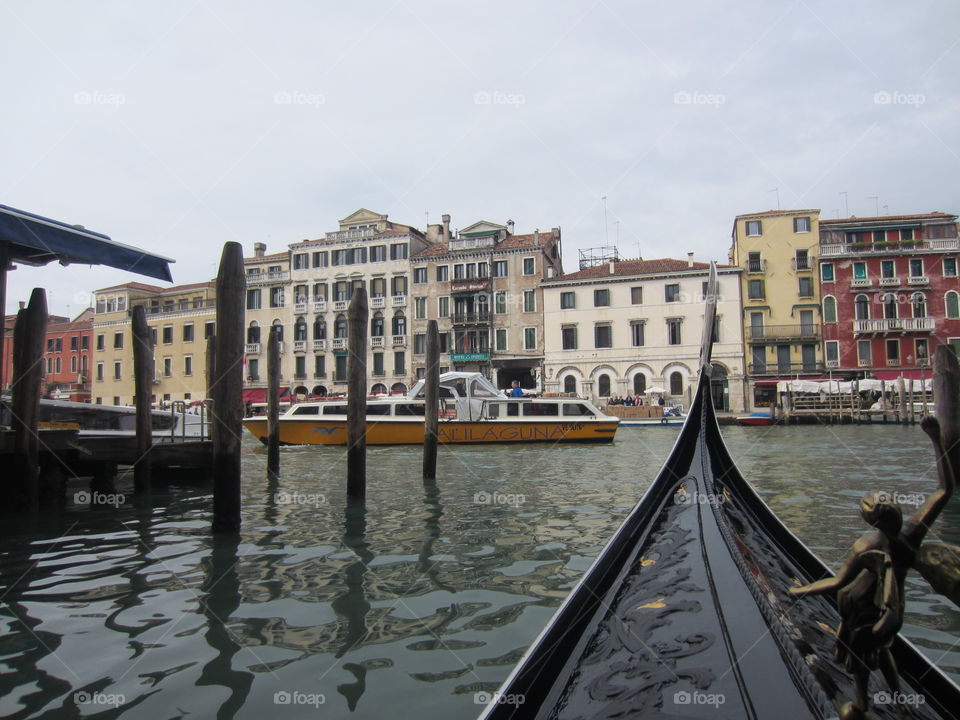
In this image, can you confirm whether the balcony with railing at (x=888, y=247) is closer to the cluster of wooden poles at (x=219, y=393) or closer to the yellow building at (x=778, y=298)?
the yellow building at (x=778, y=298)

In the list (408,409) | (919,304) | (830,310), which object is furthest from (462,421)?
(919,304)

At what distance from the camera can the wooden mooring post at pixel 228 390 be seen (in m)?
5.68

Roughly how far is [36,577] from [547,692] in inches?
172

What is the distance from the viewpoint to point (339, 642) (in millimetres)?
3408

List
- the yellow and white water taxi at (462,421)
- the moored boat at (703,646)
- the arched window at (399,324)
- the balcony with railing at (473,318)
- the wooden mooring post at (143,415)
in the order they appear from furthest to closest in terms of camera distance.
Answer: the arched window at (399,324), the balcony with railing at (473,318), the yellow and white water taxi at (462,421), the wooden mooring post at (143,415), the moored boat at (703,646)

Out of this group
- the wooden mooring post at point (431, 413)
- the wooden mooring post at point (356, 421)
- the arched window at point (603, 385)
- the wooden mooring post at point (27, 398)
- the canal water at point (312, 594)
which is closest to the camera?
the canal water at point (312, 594)

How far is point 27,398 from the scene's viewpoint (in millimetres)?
6730

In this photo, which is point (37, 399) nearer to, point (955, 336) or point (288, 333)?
point (288, 333)

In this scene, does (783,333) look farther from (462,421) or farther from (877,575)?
(877,575)

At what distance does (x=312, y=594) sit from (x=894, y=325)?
32.4 m

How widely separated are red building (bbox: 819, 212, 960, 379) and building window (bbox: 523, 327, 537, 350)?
13754 millimetres

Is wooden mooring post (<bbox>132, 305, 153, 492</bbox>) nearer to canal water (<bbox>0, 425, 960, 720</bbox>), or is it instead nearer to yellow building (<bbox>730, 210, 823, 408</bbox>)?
canal water (<bbox>0, 425, 960, 720</bbox>)

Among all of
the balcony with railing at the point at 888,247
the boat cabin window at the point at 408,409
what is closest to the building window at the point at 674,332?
the balcony with railing at the point at 888,247

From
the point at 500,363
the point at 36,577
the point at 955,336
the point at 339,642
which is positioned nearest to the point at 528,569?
the point at 339,642
